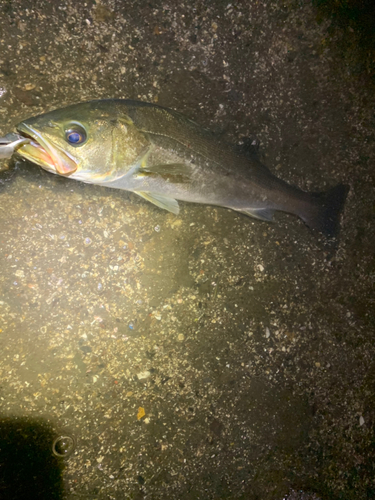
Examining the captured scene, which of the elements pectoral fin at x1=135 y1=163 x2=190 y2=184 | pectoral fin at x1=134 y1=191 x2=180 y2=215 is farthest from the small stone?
pectoral fin at x1=135 y1=163 x2=190 y2=184

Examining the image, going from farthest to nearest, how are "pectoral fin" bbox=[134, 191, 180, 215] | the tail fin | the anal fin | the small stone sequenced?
the tail fin, the anal fin, the small stone, "pectoral fin" bbox=[134, 191, 180, 215]

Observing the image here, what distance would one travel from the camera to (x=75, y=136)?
195 centimetres

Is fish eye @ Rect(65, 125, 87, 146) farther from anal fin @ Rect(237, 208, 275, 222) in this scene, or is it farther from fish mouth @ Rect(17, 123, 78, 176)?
anal fin @ Rect(237, 208, 275, 222)

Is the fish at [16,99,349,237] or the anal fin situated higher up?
the fish at [16,99,349,237]

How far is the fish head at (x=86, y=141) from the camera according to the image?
1880 millimetres

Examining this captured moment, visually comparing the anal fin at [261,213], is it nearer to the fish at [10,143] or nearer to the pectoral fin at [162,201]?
the pectoral fin at [162,201]

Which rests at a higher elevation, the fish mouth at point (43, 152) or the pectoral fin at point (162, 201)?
the fish mouth at point (43, 152)

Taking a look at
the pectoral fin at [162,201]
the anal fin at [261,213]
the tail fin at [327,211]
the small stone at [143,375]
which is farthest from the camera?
the tail fin at [327,211]


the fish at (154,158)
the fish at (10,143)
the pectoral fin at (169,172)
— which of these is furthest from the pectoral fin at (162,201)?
the fish at (10,143)

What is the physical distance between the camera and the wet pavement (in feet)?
8.05

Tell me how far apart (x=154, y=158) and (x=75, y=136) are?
0.62 meters

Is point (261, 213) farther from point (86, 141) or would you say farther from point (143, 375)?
point (143, 375)

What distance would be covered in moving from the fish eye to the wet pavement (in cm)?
70

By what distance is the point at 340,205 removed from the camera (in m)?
3.21
